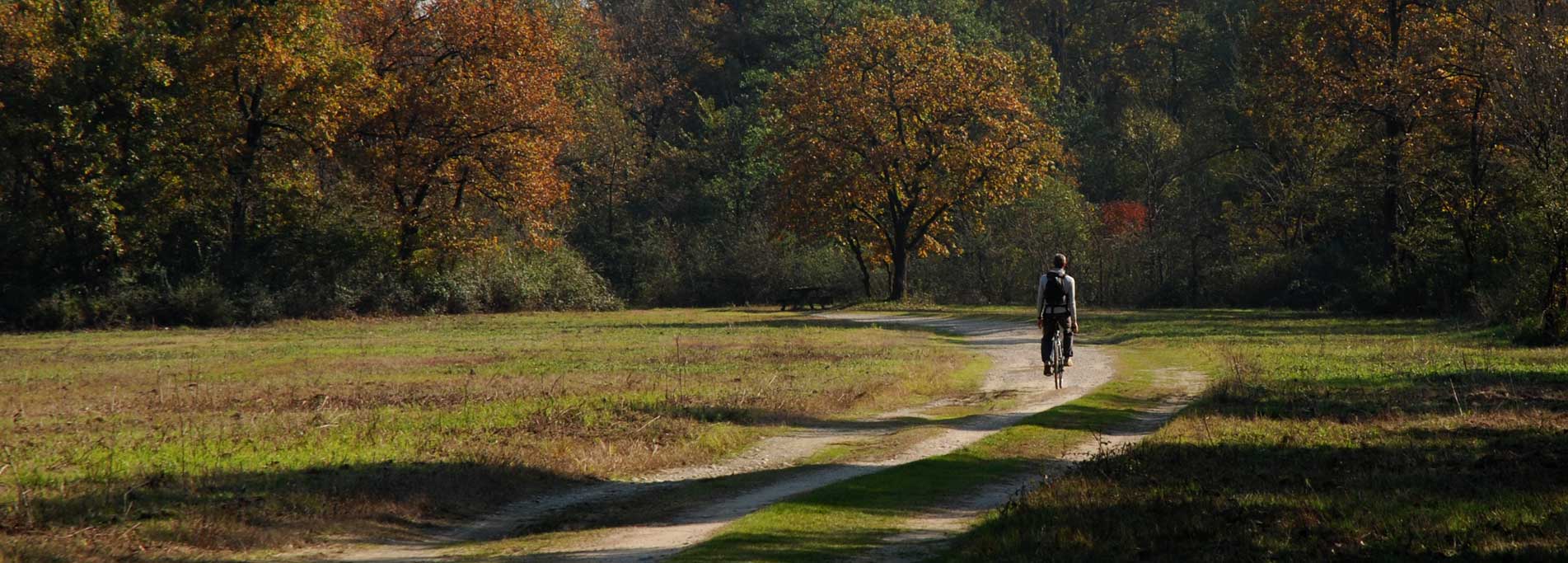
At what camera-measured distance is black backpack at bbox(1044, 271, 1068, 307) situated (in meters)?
22.9

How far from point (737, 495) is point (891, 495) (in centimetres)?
191

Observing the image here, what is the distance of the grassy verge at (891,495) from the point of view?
11.3 metres

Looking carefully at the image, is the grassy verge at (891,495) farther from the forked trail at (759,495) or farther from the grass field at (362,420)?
the grass field at (362,420)

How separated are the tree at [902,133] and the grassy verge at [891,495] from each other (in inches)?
1289

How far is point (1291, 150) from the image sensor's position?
5588cm

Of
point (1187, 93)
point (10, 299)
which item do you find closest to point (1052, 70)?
point (1187, 93)

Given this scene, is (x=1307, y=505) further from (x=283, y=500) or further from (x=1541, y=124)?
(x=1541, y=124)

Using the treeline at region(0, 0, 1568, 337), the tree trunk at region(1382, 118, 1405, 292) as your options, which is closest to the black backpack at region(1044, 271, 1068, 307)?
the treeline at region(0, 0, 1568, 337)

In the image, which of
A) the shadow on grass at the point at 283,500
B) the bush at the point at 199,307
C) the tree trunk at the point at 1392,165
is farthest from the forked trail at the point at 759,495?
the bush at the point at 199,307

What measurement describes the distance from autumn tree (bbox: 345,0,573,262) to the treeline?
0.12 m

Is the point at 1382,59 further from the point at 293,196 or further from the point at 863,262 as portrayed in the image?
the point at 293,196

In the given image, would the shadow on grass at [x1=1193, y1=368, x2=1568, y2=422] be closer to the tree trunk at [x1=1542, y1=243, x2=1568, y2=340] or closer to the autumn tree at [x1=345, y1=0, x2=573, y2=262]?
the tree trunk at [x1=1542, y1=243, x2=1568, y2=340]

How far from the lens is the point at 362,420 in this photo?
18734mm

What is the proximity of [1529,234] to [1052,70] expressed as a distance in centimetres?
4623
